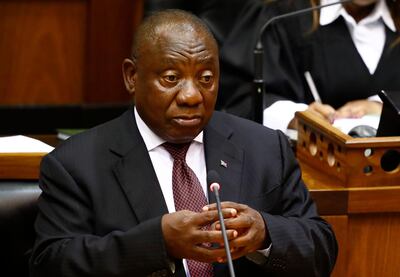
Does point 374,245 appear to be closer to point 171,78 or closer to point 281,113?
point 281,113

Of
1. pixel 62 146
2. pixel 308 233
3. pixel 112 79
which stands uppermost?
pixel 62 146

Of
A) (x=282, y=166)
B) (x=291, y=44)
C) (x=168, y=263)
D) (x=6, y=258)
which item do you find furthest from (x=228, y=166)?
(x=291, y=44)

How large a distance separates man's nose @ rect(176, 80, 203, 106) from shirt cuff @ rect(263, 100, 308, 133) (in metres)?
1.09

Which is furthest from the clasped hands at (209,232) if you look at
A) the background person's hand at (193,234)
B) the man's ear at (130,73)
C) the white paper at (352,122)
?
the white paper at (352,122)

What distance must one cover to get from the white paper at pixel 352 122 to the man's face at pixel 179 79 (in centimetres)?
86

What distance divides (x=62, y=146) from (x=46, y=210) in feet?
0.49

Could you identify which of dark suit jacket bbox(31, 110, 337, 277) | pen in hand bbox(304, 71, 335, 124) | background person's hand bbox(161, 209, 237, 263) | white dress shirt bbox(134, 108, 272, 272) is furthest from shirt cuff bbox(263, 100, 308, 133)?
background person's hand bbox(161, 209, 237, 263)

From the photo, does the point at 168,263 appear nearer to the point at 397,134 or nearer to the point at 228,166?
the point at 228,166

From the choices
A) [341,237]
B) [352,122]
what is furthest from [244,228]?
[352,122]

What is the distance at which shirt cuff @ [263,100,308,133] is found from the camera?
325cm

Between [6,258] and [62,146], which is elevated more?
[62,146]

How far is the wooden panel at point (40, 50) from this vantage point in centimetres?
519

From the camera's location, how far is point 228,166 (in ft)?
7.61

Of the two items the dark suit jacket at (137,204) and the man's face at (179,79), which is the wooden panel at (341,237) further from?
the man's face at (179,79)
